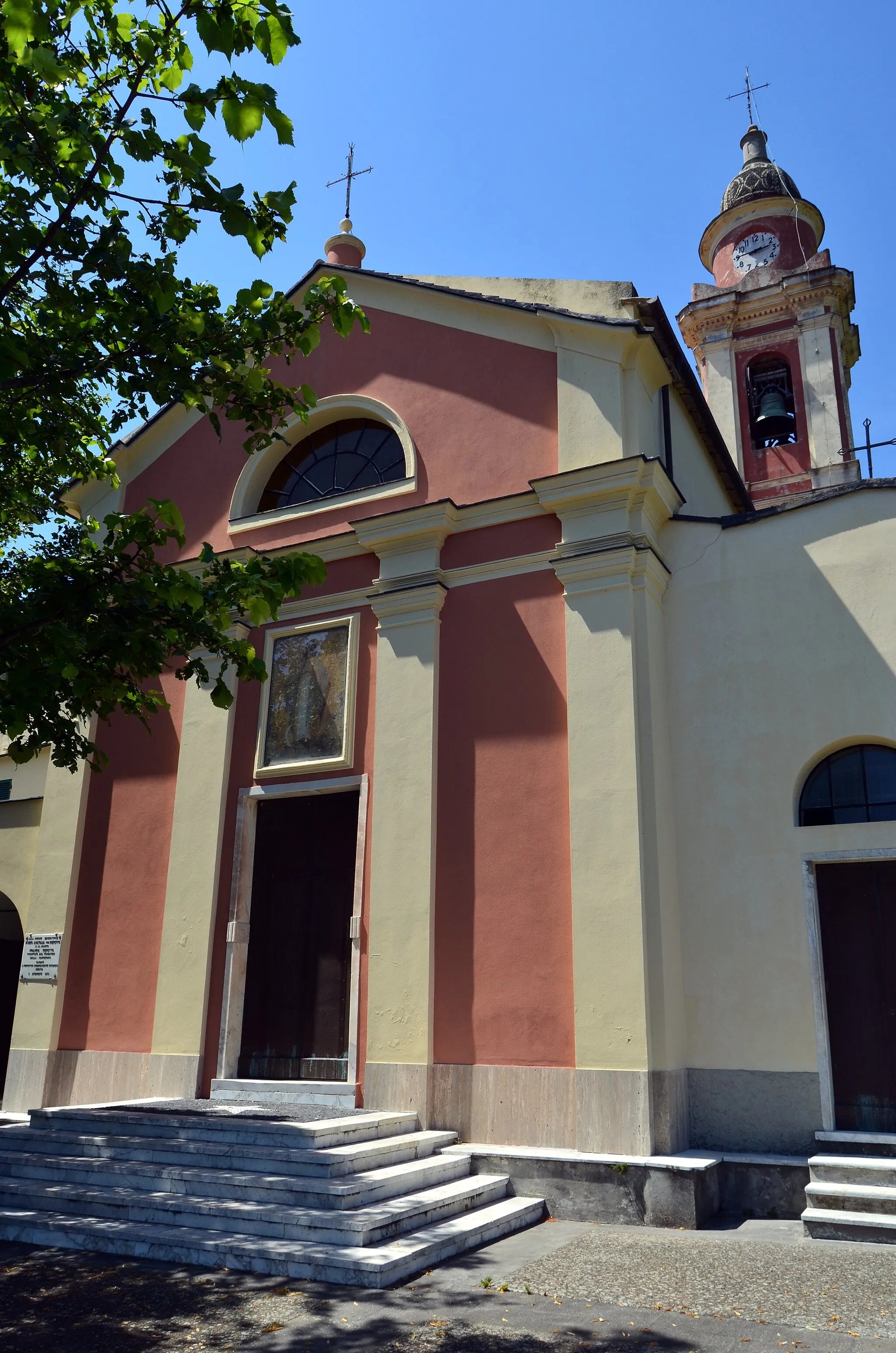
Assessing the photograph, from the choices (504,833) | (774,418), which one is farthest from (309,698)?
(774,418)

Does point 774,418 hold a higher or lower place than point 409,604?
higher

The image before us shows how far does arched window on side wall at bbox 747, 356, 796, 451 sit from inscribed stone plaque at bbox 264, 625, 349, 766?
33.8 ft

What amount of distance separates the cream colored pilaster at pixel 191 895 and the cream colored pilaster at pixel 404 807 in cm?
186

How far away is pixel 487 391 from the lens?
1073cm

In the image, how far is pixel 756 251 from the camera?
68.9ft

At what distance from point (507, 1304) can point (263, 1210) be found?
1.88 metres

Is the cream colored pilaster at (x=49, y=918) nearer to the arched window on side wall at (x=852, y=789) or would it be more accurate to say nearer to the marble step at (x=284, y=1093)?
the marble step at (x=284, y=1093)

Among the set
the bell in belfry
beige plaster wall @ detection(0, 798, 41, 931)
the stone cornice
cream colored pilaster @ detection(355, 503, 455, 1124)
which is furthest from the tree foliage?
the stone cornice

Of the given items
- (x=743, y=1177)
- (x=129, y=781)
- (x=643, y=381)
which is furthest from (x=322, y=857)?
(x=643, y=381)

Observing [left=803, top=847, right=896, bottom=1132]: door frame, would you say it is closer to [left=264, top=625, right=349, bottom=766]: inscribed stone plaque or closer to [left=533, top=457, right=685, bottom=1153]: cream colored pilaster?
[left=533, top=457, right=685, bottom=1153]: cream colored pilaster

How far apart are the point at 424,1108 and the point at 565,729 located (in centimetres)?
342

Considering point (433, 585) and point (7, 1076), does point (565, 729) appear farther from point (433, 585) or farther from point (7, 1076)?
point (7, 1076)

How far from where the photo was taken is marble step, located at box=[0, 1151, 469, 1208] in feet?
22.5

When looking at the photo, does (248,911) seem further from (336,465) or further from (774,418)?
(774,418)
